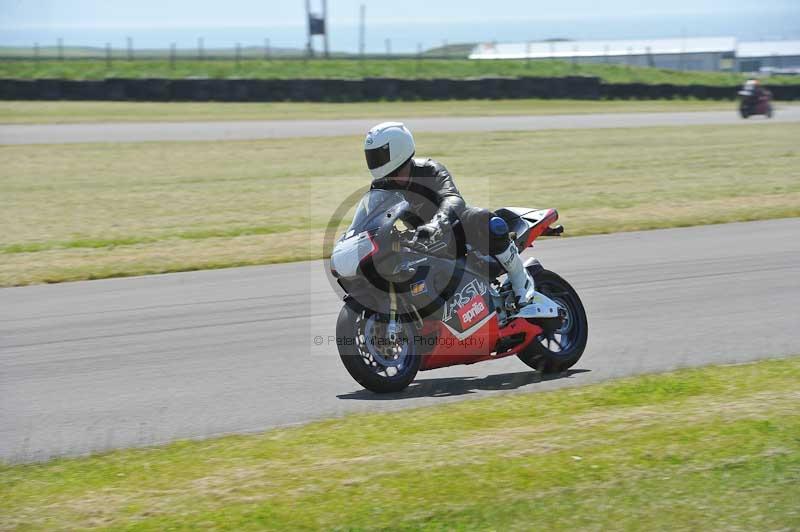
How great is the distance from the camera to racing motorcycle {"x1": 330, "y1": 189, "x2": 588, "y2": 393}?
654 centimetres

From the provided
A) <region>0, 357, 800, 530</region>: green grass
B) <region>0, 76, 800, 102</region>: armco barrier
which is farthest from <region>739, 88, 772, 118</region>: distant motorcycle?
<region>0, 357, 800, 530</region>: green grass

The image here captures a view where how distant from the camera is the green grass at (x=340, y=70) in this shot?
46.3 metres

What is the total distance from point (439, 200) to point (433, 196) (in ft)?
0.18

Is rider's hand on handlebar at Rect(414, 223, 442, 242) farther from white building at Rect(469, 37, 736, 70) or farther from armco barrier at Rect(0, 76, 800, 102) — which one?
white building at Rect(469, 37, 736, 70)

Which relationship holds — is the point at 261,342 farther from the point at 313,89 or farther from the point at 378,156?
the point at 313,89

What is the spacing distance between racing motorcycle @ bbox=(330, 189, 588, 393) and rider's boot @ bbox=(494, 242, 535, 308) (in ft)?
0.17

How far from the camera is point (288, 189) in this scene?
19.2 m

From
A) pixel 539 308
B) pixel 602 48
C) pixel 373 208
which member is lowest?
pixel 539 308

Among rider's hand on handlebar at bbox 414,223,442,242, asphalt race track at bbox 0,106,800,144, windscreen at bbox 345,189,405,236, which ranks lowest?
asphalt race track at bbox 0,106,800,144

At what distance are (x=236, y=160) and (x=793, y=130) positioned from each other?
16481mm

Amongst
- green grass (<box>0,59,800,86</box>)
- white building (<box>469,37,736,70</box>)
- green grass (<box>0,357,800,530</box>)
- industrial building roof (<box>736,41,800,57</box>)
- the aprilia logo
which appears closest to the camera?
green grass (<box>0,357,800,530</box>)

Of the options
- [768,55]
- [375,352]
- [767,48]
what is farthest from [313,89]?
[767,48]

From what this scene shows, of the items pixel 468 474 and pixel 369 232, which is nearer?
pixel 468 474
